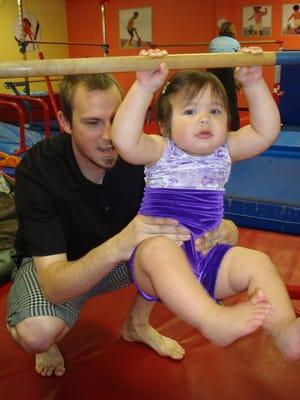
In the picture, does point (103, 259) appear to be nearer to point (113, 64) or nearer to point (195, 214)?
point (195, 214)

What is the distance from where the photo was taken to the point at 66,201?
1644 mm

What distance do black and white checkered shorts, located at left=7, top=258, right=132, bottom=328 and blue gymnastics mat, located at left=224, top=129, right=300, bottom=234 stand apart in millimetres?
1404

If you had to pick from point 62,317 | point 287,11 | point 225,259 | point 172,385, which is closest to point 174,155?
point 225,259

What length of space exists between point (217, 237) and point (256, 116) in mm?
389

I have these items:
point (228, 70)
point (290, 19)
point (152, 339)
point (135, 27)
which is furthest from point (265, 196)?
point (135, 27)

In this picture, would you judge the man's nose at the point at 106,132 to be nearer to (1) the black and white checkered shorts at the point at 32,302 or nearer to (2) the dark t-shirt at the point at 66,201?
(2) the dark t-shirt at the point at 66,201

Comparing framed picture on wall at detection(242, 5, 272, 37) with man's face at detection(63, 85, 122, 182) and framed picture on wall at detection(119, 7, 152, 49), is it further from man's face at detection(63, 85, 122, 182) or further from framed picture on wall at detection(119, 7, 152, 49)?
man's face at detection(63, 85, 122, 182)

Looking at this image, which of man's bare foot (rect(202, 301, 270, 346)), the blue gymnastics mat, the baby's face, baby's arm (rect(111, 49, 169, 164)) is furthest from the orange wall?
man's bare foot (rect(202, 301, 270, 346))

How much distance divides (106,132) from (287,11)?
713 cm

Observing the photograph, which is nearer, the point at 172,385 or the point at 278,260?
the point at 172,385

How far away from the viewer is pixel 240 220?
3.01m

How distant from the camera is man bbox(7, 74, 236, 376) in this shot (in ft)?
5.03

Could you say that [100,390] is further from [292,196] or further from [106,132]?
[292,196]

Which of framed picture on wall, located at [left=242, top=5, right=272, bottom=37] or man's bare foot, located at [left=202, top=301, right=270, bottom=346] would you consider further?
framed picture on wall, located at [left=242, top=5, right=272, bottom=37]
